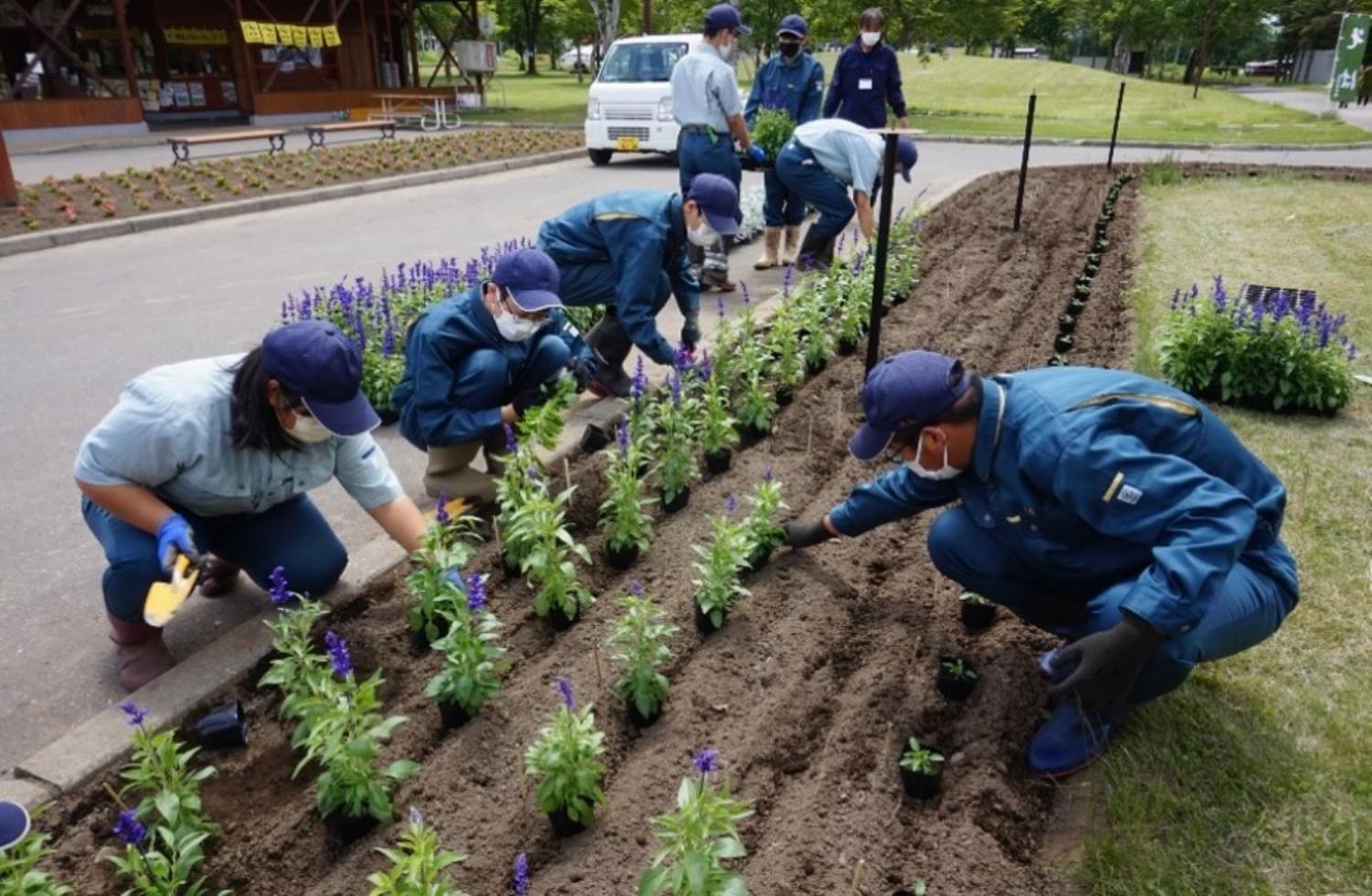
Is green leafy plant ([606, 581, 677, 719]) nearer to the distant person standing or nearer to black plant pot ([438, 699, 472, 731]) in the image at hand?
black plant pot ([438, 699, 472, 731])

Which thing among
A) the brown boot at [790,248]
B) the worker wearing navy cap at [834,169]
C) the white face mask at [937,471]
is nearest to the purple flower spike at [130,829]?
the white face mask at [937,471]

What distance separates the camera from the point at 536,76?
48.0m

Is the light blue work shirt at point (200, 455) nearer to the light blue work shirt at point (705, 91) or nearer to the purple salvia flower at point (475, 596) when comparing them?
the purple salvia flower at point (475, 596)

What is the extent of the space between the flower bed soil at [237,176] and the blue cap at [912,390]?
34.2ft

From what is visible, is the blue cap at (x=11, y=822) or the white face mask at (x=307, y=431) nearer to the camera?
the blue cap at (x=11, y=822)

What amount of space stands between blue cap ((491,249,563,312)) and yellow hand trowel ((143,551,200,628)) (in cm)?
162

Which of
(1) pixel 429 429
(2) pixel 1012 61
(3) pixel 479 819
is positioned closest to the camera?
(3) pixel 479 819

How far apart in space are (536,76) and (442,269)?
149 feet

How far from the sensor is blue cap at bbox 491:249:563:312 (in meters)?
3.90

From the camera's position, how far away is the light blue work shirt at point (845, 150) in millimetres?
7363

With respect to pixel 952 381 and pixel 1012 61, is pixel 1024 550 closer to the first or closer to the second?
pixel 952 381

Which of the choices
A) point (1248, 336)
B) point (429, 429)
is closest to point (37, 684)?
point (429, 429)

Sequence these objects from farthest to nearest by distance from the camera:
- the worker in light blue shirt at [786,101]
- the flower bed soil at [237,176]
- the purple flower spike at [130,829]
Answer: the flower bed soil at [237,176], the worker in light blue shirt at [786,101], the purple flower spike at [130,829]

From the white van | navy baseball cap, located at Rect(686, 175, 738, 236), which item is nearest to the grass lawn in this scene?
navy baseball cap, located at Rect(686, 175, 738, 236)
